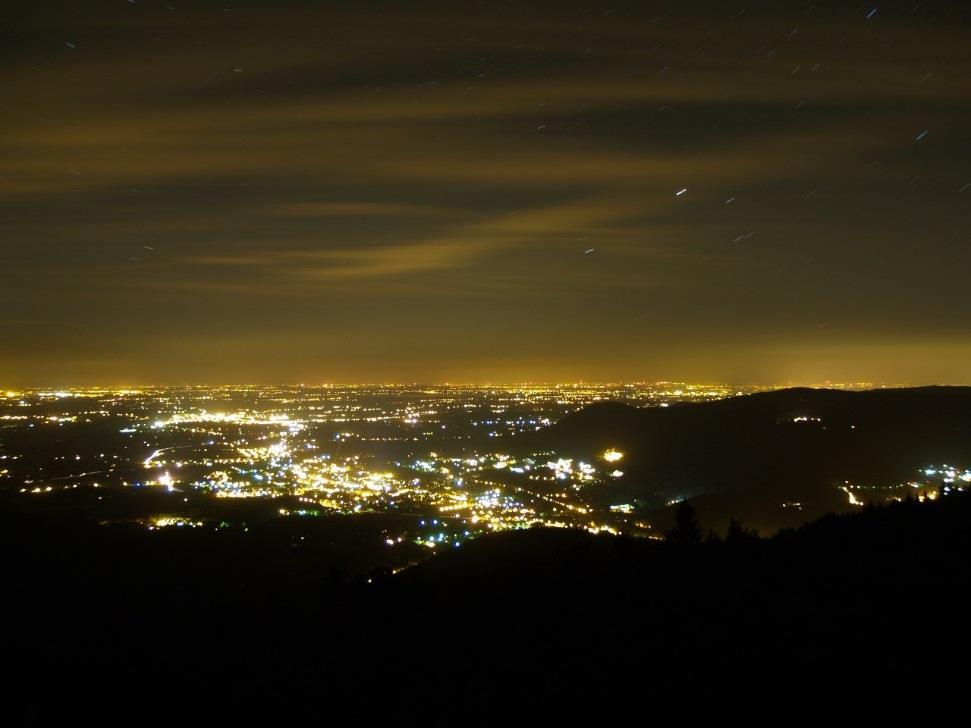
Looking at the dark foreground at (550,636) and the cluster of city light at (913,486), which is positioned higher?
the cluster of city light at (913,486)

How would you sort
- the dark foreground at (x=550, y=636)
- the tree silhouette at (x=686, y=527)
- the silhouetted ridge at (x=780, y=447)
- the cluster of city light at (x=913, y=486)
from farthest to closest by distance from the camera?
the silhouetted ridge at (x=780, y=447), the cluster of city light at (x=913, y=486), the tree silhouette at (x=686, y=527), the dark foreground at (x=550, y=636)

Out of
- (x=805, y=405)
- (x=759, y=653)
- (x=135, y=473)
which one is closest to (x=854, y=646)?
(x=759, y=653)

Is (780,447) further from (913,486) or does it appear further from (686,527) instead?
(686,527)

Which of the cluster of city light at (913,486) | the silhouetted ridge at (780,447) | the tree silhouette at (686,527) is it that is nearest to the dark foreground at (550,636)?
the tree silhouette at (686,527)

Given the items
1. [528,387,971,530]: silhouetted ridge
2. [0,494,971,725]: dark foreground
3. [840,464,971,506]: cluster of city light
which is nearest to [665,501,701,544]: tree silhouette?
[0,494,971,725]: dark foreground

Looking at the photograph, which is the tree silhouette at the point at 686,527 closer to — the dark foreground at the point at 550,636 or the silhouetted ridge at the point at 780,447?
the dark foreground at the point at 550,636

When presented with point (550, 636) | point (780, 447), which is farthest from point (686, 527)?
point (780, 447)

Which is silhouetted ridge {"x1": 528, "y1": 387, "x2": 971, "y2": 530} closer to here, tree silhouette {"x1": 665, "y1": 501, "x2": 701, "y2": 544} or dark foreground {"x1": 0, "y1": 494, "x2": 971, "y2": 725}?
tree silhouette {"x1": 665, "y1": 501, "x2": 701, "y2": 544}

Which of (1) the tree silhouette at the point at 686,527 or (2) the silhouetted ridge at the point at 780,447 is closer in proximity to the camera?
(1) the tree silhouette at the point at 686,527

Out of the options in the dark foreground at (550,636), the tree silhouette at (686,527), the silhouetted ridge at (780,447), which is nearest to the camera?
the dark foreground at (550,636)
